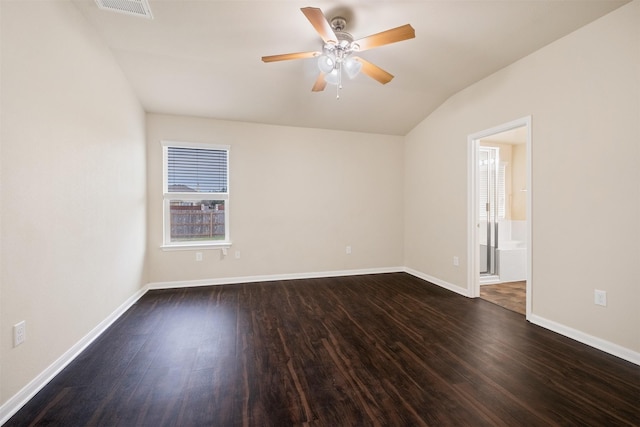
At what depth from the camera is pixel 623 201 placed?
212 cm

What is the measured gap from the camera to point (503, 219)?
5199 millimetres

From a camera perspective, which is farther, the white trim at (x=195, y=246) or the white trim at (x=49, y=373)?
the white trim at (x=195, y=246)

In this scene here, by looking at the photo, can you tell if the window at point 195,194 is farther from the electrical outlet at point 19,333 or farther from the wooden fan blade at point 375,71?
the wooden fan blade at point 375,71

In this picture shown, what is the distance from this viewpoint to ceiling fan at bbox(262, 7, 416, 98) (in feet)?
6.32

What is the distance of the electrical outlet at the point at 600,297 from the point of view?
2.23m

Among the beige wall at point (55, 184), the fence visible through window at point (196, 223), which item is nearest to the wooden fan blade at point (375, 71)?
the beige wall at point (55, 184)

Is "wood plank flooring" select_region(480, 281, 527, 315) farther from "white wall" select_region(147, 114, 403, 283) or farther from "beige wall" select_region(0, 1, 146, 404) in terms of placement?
"beige wall" select_region(0, 1, 146, 404)

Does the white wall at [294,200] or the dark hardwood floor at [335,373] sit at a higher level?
the white wall at [294,200]

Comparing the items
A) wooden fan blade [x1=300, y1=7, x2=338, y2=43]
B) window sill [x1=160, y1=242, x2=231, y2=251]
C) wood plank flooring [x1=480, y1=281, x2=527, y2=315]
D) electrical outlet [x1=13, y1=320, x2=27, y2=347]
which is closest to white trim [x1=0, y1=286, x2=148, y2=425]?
electrical outlet [x1=13, y1=320, x2=27, y2=347]

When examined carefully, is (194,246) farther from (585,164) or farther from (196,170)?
(585,164)

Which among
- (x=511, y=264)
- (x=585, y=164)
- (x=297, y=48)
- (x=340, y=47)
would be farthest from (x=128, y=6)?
(x=511, y=264)

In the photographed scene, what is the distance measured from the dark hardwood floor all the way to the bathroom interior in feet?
4.37

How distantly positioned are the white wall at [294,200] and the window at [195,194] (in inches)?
4.5

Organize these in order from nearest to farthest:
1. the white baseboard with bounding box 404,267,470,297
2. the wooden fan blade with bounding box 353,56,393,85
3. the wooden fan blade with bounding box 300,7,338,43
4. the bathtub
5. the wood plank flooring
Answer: the wooden fan blade with bounding box 300,7,338,43 < the wooden fan blade with bounding box 353,56,393,85 < the wood plank flooring < the white baseboard with bounding box 404,267,470,297 < the bathtub
